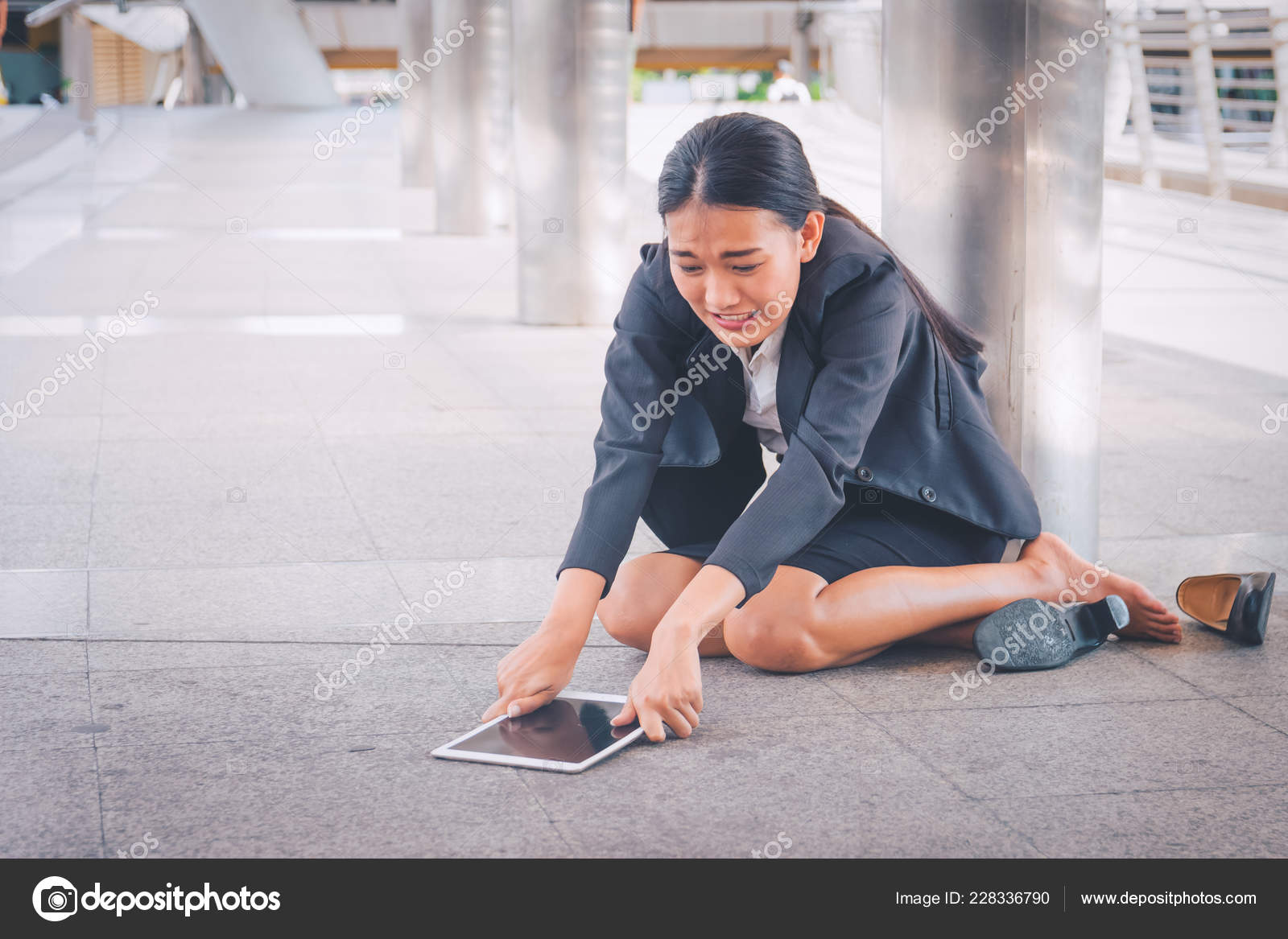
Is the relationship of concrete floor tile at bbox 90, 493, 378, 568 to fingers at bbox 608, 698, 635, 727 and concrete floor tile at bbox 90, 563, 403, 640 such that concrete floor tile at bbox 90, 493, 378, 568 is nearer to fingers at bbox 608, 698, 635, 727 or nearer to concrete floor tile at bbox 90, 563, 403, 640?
concrete floor tile at bbox 90, 563, 403, 640

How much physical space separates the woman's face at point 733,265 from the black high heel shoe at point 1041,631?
2.93 ft

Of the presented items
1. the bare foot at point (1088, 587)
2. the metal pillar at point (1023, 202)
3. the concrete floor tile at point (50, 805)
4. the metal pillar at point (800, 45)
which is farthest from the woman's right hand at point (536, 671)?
the metal pillar at point (800, 45)

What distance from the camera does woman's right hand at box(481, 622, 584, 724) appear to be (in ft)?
8.91

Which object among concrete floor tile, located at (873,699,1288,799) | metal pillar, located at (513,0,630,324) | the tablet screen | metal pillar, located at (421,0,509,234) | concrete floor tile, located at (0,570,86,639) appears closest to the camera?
concrete floor tile, located at (873,699,1288,799)

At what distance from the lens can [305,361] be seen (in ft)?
24.1

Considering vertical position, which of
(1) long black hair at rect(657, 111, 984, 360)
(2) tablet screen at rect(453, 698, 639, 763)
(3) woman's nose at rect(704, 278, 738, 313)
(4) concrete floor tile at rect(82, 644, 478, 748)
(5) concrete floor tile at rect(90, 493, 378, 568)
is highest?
(1) long black hair at rect(657, 111, 984, 360)

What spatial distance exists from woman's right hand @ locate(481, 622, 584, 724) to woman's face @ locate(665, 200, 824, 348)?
65 cm

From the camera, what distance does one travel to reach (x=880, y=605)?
3043 mm

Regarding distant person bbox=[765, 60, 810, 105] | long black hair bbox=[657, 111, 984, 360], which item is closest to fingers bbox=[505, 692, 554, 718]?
Result: long black hair bbox=[657, 111, 984, 360]

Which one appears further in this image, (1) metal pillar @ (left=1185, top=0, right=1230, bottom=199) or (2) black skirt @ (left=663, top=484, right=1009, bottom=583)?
(1) metal pillar @ (left=1185, top=0, right=1230, bottom=199)

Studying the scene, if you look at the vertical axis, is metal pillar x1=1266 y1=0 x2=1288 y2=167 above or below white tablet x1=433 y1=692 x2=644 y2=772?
above

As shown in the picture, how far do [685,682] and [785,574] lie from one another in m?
0.56
